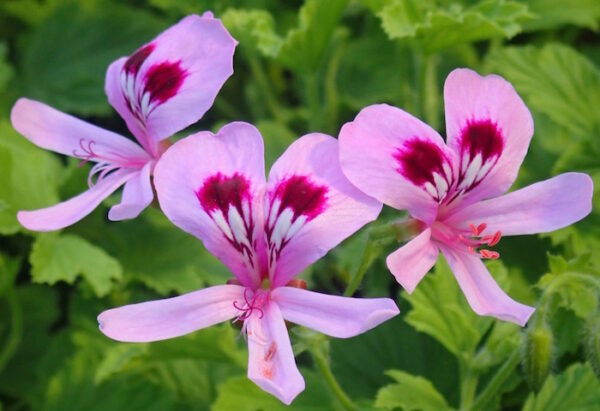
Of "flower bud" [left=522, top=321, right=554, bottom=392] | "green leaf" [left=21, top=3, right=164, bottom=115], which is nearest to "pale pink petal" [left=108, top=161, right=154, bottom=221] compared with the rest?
"flower bud" [left=522, top=321, right=554, bottom=392]

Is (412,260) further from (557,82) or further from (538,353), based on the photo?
(557,82)

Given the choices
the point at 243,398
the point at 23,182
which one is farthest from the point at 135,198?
the point at 23,182

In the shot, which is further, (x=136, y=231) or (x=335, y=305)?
(x=136, y=231)

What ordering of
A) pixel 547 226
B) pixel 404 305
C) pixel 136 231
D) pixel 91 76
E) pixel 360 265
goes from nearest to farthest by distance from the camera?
pixel 547 226
pixel 360 265
pixel 404 305
pixel 136 231
pixel 91 76

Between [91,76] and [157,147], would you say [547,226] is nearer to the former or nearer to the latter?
[157,147]

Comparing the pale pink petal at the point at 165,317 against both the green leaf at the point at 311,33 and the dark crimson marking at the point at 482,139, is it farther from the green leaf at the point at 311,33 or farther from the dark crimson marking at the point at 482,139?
the green leaf at the point at 311,33

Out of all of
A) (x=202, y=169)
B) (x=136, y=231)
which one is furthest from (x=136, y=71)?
(x=136, y=231)
